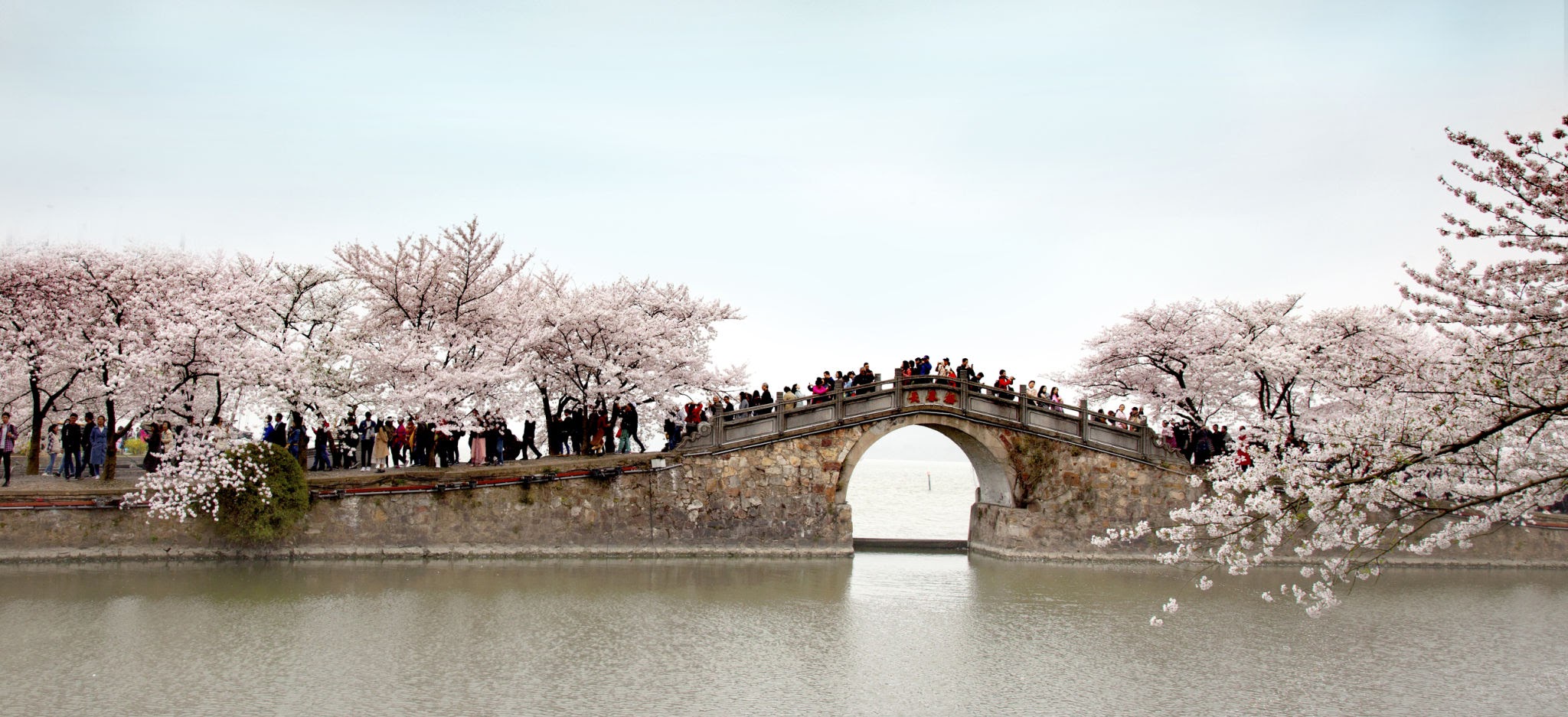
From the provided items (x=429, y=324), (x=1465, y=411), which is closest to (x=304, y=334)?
(x=429, y=324)

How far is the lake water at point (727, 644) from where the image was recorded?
14.0 m

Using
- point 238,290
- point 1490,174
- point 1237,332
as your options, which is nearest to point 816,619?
point 1490,174

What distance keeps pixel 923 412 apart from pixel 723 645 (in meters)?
12.7

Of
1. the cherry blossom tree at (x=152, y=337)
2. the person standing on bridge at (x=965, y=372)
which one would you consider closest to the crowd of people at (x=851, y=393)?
the person standing on bridge at (x=965, y=372)

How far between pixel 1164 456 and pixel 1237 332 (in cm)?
686

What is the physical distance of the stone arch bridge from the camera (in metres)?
27.7

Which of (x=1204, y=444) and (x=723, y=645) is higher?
(x=1204, y=444)

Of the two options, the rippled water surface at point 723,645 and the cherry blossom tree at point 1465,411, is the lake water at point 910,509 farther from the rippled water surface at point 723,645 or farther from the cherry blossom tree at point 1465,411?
the cherry blossom tree at point 1465,411

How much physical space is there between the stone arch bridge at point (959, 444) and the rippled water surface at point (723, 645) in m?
2.99

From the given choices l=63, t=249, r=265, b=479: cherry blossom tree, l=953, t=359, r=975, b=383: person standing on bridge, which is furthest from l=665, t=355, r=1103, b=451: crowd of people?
l=63, t=249, r=265, b=479: cherry blossom tree

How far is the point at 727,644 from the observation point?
1717cm

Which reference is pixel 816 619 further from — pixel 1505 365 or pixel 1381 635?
pixel 1505 365

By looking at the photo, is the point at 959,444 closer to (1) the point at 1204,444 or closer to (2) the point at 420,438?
(1) the point at 1204,444

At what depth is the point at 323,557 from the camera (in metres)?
25.1
